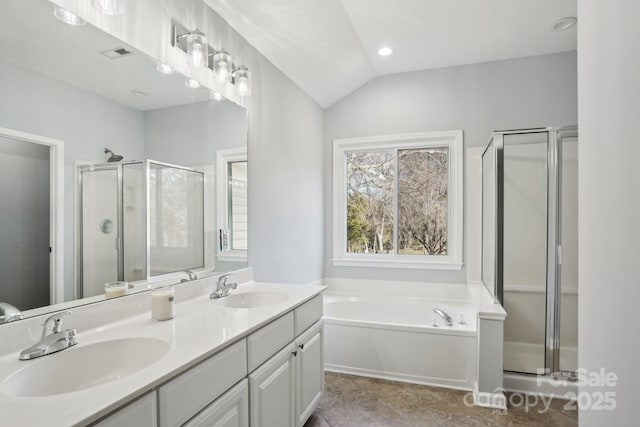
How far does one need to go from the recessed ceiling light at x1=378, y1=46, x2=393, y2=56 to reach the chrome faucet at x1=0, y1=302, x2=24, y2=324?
10.3 ft

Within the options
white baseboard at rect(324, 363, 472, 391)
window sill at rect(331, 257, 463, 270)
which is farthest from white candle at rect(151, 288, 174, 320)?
window sill at rect(331, 257, 463, 270)

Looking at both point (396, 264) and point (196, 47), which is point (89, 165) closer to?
point (196, 47)

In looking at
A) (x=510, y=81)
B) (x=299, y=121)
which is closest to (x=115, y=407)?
(x=299, y=121)

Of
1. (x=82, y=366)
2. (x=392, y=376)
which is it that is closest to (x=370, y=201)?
(x=392, y=376)

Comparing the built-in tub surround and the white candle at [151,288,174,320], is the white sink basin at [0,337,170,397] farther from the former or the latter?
the built-in tub surround

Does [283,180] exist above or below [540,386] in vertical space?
above

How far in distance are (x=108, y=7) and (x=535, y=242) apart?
3.36 m

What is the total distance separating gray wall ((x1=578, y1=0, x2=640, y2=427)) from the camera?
543 mm

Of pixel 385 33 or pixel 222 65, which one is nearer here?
pixel 222 65

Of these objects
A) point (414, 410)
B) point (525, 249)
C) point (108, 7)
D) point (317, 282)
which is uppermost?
point (108, 7)

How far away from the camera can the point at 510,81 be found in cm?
337

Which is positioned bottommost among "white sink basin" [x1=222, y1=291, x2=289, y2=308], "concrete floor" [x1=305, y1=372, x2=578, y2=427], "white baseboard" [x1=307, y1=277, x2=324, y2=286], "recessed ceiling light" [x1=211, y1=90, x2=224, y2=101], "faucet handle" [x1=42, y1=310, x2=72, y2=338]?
"concrete floor" [x1=305, y1=372, x2=578, y2=427]

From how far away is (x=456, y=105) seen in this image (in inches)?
139

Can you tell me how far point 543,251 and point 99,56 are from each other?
3259 millimetres
